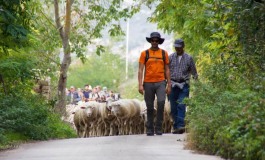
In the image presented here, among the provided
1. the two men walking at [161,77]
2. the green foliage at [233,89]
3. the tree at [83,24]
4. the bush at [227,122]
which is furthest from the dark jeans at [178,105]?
the tree at [83,24]

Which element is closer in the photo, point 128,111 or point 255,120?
point 255,120

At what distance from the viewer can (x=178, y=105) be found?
1816 centimetres

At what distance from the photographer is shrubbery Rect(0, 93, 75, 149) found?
15.9 metres

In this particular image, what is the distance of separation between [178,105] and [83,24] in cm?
1016

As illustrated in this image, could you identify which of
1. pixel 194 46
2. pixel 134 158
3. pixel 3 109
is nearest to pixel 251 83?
pixel 134 158

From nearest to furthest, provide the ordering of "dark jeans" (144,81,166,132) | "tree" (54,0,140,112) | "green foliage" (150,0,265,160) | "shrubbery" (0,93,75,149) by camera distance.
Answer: "green foliage" (150,0,265,160), "shrubbery" (0,93,75,149), "dark jeans" (144,81,166,132), "tree" (54,0,140,112)

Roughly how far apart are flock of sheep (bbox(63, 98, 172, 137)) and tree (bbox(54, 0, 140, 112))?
1490mm

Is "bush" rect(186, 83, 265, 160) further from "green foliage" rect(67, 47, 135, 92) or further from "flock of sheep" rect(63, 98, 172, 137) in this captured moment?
"green foliage" rect(67, 47, 135, 92)

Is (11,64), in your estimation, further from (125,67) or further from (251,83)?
(125,67)

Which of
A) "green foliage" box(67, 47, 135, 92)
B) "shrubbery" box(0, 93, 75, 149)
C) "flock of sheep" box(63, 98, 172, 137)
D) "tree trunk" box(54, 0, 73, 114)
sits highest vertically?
"green foliage" box(67, 47, 135, 92)

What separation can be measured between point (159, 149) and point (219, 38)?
8.63 feet

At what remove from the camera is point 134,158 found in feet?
36.6

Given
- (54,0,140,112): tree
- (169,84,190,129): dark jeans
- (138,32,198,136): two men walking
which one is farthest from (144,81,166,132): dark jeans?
(54,0,140,112): tree

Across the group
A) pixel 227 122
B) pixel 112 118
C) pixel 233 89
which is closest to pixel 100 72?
pixel 112 118
